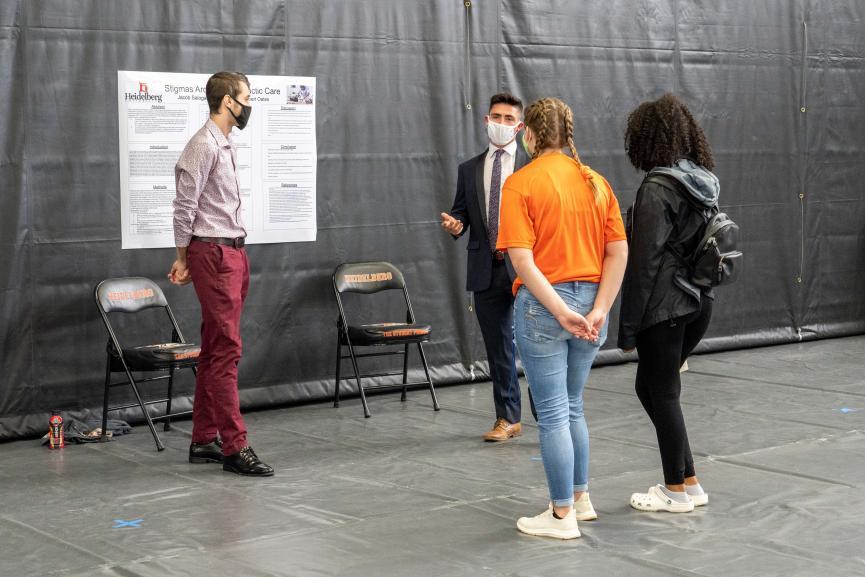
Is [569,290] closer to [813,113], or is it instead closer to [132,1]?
[132,1]

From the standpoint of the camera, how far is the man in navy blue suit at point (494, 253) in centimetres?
568

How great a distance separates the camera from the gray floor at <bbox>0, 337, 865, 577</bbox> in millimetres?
3895

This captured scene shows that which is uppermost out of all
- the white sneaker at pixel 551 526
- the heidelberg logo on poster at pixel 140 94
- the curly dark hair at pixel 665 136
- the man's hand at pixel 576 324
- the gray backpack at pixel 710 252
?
the heidelberg logo on poster at pixel 140 94

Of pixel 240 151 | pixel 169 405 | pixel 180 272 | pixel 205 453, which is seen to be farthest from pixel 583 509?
pixel 240 151

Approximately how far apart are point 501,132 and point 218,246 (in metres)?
1.50

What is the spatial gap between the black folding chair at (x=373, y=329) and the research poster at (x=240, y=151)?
346 mm

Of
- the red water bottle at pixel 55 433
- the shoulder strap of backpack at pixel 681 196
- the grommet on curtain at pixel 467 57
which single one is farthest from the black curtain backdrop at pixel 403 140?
the shoulder strap of backpack at pixel 681 196

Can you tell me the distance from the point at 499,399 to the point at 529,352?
187 cm

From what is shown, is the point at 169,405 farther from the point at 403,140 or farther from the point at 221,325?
the point at 403,140

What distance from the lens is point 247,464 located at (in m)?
5.14

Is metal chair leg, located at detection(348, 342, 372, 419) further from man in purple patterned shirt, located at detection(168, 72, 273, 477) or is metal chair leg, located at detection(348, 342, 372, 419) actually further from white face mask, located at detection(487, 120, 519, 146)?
white face mask, located at detection(487, 120, 519, 146)

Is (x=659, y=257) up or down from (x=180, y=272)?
up

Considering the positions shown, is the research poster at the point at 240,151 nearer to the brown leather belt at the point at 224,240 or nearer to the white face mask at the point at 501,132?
the brown leather belt at the point at 224,240

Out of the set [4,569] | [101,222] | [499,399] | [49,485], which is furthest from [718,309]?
[4,569]
